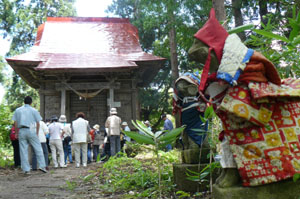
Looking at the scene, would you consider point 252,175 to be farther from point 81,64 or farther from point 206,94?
point 81,64

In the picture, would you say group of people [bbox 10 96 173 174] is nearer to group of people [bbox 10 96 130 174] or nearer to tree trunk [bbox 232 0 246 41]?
group of people [bbox 10 96 130 174]

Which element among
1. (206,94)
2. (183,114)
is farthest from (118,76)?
(206,94)

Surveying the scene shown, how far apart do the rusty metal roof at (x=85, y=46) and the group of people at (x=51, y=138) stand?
2.82 meters

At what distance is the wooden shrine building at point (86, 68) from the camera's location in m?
12.1

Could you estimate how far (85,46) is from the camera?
1455 centimetres

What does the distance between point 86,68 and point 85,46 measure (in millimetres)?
3301

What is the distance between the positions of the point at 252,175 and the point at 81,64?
1052 cm

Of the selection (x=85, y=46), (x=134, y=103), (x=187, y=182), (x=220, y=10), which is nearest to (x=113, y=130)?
(x=134, y=103)

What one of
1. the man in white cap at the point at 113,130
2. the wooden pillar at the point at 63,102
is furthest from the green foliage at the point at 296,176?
the wooden pillar at the point at 63,102

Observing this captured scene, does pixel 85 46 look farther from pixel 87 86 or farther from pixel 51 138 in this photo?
pixel 51 138

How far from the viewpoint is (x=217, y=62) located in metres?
2.35

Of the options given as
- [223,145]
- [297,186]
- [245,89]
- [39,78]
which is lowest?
[297,186]

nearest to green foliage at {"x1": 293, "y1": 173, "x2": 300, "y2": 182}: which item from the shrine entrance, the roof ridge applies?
the shrine entrance

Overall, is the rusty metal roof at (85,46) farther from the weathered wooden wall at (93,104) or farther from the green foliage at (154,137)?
the green foliage at (154,137)
